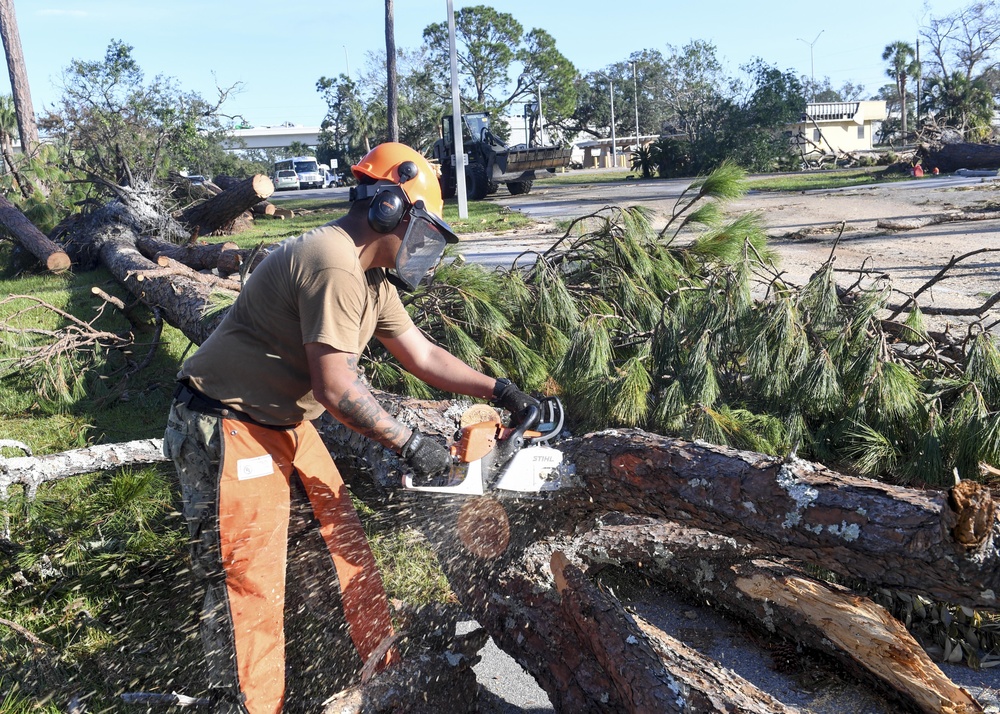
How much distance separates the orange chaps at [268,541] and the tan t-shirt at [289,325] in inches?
4.1

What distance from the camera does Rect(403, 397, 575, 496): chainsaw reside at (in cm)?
218

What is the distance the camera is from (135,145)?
1174 centimetres

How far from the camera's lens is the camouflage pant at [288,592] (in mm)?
2195

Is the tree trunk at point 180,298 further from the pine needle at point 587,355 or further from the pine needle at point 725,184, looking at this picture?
the pine needle at point 725,184

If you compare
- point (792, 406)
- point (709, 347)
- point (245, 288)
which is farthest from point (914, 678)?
point (245, 288)

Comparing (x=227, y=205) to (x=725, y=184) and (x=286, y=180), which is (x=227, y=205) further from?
(x=286, y=180)

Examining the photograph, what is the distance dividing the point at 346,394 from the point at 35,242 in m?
8.11

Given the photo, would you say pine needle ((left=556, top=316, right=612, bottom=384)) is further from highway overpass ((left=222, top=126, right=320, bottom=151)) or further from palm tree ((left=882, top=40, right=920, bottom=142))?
highway overpass ((left=222, top=126, right=320, bottom=151))

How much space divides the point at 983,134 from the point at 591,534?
845 inches

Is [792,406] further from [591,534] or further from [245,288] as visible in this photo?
[245,288]

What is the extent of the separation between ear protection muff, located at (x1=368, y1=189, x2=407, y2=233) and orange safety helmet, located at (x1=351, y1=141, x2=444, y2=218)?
0.07m

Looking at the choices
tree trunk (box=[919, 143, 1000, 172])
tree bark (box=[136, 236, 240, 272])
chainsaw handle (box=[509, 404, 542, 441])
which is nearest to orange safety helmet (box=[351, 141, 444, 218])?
chainsaw handle (box=[509, 404, 542, 441])

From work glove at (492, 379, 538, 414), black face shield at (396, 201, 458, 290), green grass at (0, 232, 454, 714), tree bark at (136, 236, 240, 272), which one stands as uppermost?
black face shield at (396, 201, 458, 290)

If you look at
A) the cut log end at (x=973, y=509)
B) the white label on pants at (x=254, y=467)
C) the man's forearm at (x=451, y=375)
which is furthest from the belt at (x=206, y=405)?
the cut log end at (x=973, y=509)
